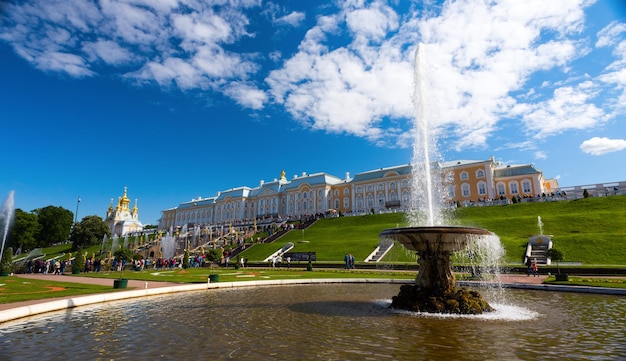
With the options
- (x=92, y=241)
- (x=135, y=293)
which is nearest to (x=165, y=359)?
(x=135, y=293)

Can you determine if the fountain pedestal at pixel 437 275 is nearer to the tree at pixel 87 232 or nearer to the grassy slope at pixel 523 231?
the grassy slope at pixel 523 231

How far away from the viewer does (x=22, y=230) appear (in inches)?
2469

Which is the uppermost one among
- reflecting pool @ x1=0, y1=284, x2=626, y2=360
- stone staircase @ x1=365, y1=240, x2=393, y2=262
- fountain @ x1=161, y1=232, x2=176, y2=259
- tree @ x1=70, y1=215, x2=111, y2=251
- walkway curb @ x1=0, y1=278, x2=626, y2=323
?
tree @ x1=70, y1=215, x2=111, y2=251

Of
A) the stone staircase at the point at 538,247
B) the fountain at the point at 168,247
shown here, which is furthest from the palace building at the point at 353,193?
the stone staircase at the point at 538,247

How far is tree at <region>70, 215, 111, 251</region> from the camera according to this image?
6788 cm

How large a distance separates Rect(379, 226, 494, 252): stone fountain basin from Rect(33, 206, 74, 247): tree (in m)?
82.5

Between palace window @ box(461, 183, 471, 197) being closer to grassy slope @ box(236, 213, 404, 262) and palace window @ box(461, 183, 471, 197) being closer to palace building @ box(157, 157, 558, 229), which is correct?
palace building @ box(157, 157, 558, 229)

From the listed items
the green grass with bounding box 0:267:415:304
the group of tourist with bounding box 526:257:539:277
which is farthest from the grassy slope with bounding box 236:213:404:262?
the group of tourist with bounding box 526:257:539:277

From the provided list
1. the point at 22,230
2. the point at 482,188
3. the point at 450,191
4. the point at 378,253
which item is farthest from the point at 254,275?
the point at 22,230

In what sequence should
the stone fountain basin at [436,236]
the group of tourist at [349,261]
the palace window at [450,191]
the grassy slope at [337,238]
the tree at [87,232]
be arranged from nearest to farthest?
1. the stone fountain basin at [436,236]
2. the group of tourist at [349,261]
3. the grassy slope at [337,238]
4. the palace window at [450,191]
5. the tree at [87,232]

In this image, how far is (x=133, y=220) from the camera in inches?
4299

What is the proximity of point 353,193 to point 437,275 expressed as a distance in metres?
67.4

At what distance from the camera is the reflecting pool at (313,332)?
234 inches

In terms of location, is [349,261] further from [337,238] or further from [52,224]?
[52,224]
